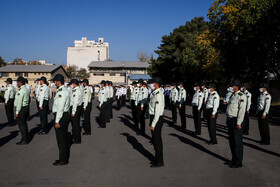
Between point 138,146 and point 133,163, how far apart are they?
1.68m

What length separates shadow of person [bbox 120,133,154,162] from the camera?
6.60m

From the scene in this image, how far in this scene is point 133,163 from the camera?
237 inches

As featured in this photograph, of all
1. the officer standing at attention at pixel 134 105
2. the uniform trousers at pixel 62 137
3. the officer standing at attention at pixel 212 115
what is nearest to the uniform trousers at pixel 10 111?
the officer standing at attention at pixel 134 105

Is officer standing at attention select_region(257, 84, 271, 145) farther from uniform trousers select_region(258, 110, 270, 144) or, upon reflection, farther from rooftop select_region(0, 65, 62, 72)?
rooftop select_region(0, 65, 62, 72)

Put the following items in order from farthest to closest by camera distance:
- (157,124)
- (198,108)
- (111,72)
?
(111,72)
(198,108)
(157,124)

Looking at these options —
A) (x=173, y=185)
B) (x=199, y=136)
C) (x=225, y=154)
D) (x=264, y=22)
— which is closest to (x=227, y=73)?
(x=264, y=22)

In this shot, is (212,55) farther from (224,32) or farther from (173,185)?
(173,185)

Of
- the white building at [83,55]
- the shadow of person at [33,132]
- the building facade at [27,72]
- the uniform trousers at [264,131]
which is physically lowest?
the shadow of person at [33,132]

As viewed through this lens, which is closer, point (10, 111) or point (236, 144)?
point (236, 144)

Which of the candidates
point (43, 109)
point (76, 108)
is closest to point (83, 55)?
point (43, 109)

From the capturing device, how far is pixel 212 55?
2284 cm

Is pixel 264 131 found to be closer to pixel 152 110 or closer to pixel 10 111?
pixel 152 110

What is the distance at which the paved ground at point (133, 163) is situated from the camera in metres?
4.92

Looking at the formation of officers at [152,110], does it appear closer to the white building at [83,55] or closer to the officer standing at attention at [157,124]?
the officer standing at attention at [157,124]
